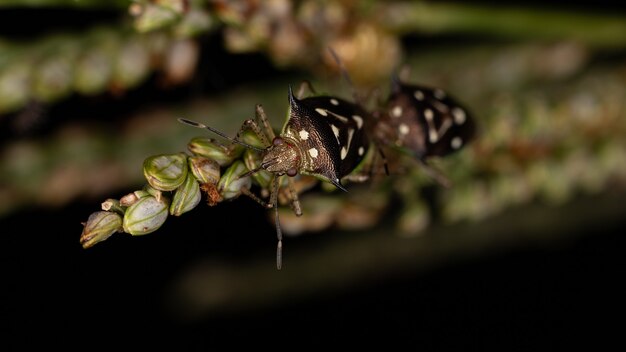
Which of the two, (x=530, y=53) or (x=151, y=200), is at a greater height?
(x=530, y=53)

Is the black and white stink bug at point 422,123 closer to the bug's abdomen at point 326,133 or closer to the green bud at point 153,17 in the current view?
the bug's abdomen at point 326,133

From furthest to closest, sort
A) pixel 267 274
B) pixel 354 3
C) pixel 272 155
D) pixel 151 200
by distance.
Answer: pixel 267 274
pixel 354 3
pixel 272 155
pixel 151 200

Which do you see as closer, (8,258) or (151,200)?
(151,200)

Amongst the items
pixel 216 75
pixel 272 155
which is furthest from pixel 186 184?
pixel 216 75

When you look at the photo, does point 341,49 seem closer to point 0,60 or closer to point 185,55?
point 185,55

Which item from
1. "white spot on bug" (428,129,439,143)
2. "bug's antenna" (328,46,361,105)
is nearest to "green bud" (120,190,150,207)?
"bug's antenna" (328,46,361,105)

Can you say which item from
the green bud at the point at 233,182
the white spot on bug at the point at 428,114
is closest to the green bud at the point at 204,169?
the green bud at the point at 233,182

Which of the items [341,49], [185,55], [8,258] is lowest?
[8,258]
